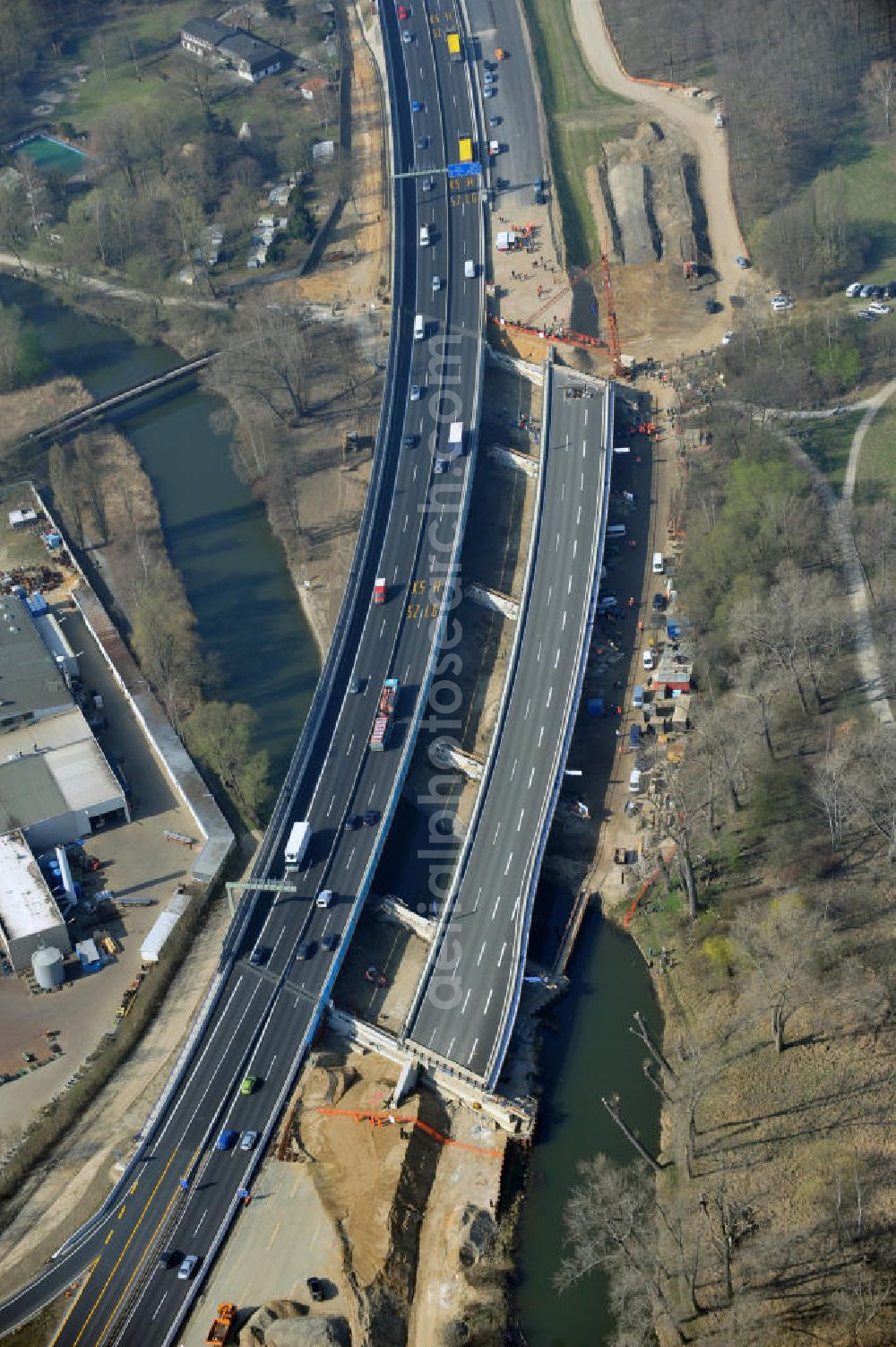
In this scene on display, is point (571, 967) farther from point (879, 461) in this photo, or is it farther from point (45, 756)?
point (879, 461)

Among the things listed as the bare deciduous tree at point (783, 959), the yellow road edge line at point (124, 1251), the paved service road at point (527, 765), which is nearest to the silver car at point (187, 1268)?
the yellow road edge line at point (124, 1251)

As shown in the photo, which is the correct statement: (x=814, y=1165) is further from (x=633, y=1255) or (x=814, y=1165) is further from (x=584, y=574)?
(x=584, y=574)

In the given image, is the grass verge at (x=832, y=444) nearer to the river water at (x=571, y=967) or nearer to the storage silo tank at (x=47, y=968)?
the river water at (x=571, y=967)

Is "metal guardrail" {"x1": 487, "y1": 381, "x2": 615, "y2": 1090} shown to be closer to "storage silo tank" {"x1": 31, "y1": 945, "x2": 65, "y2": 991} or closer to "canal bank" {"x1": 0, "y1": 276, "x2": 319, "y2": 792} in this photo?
"canal bank" {"x1": 0, "y1": 276, "x2": 319, "y2": 792}

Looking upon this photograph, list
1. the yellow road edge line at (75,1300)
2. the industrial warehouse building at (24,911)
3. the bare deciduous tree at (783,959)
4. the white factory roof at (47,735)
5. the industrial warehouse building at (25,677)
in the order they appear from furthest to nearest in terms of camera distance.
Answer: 1. the industrial warehouse building at (25,677)
2. the white factory roof at (47,735)
3. the industrial warehouse building at (24,911)
4. the bare deciduous tree at (783,959)
5. the yellow road edge line at (75,1300)

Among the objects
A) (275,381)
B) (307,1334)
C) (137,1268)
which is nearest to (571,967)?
(307,1334)

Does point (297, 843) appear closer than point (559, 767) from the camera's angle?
Yes

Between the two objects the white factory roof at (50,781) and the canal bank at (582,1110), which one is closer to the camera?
the canal bank at (582,1110)
